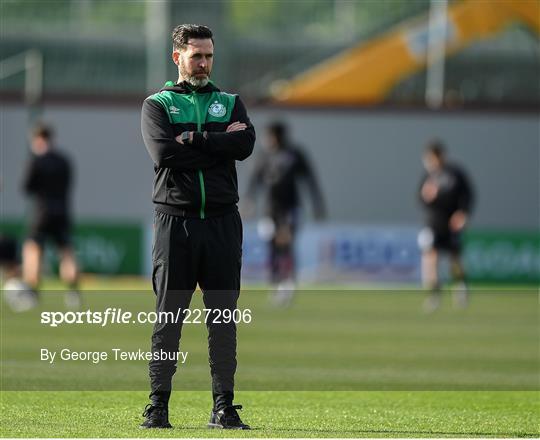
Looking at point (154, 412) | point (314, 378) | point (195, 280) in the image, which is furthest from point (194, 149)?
point (314, 378)

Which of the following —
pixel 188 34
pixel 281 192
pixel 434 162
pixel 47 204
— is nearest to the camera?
pixel 188 34

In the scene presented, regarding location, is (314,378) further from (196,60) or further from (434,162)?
(434,162)

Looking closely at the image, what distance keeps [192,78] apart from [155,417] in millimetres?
1936

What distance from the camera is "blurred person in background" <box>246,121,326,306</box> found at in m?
22.6

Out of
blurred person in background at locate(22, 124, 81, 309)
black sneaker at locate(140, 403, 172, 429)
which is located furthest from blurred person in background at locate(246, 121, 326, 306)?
black sneaker at locate(140, 403, 172, 429)

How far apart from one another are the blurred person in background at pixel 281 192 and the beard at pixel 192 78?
13703mm

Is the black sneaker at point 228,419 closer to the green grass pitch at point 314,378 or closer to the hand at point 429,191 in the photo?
the green grass pitch at point 314,378

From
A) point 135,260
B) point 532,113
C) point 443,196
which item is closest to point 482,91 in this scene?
point 532,113

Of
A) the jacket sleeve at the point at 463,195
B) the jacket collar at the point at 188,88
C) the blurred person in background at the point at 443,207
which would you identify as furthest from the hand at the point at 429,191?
the jacket collar at the point at 188,88

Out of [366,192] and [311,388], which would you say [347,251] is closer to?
[366,192]

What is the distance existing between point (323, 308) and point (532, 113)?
14.3 meters

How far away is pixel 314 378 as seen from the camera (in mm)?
12266

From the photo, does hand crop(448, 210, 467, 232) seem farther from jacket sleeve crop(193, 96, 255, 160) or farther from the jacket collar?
the jacket collar

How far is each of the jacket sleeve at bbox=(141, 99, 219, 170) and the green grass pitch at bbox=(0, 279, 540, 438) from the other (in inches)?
33.7
